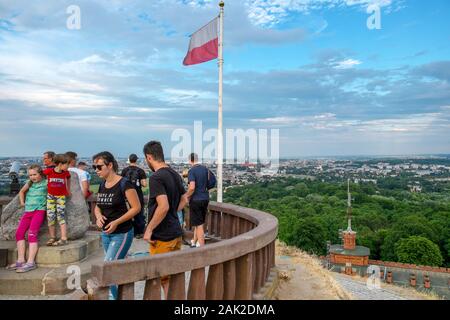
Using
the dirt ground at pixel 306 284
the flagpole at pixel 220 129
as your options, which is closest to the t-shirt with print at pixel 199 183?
the dirt ground at pixel 306 284

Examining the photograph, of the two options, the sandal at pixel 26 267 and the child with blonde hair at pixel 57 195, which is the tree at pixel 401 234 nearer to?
the child with blonde hair at pixel 57 195

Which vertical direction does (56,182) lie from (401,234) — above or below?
above

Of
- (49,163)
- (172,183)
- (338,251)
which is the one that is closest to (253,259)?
(172,183)

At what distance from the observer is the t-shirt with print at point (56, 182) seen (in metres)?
6.32

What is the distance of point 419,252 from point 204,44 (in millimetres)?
58322

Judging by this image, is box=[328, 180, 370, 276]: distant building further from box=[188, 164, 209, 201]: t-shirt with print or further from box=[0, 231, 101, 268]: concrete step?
box=[0, 231, 101, 268]: concrete step

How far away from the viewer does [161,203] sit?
14.4 feet

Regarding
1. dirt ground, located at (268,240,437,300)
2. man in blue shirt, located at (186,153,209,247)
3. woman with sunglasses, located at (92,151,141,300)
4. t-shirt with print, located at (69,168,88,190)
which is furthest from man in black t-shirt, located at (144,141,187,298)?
t-shirt with print, located at (69,168,88,190)

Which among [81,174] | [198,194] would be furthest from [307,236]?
[81,174]

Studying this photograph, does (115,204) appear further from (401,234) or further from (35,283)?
(401,234)

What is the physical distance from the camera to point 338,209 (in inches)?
3935
